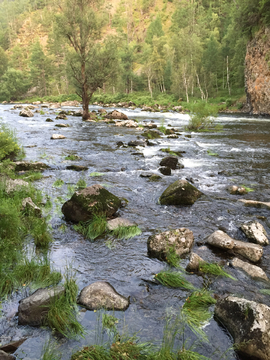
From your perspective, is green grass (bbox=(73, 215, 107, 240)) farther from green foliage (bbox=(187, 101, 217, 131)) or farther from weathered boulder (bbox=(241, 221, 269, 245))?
green foliage (bbox=(187, 101, 217, 131))

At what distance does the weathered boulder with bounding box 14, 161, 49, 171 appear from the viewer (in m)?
12.1

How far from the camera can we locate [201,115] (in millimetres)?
26109

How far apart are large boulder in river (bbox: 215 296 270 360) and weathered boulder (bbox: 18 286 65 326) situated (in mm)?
2703

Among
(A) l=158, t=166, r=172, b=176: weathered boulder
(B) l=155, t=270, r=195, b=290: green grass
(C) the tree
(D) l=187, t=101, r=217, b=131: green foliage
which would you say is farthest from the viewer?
(C) the tree

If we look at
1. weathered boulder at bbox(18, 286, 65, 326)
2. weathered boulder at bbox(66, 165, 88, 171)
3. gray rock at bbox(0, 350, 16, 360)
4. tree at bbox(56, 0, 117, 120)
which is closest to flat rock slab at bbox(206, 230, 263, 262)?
weathered boulder at bbox(18, 286, 65, 326)

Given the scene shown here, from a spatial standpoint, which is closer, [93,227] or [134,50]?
[93,227]

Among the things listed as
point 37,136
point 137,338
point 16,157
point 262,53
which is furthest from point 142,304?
point 262,53

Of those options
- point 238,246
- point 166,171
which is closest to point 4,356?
point 238,246

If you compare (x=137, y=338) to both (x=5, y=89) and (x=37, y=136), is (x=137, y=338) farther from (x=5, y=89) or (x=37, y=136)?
(x=5, y=89)

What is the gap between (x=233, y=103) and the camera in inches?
2291

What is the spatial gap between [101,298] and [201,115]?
24.3 m

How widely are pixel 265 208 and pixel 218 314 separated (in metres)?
5.45

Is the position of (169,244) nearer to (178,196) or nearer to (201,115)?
(178,196)

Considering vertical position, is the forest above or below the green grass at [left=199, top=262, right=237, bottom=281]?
above
